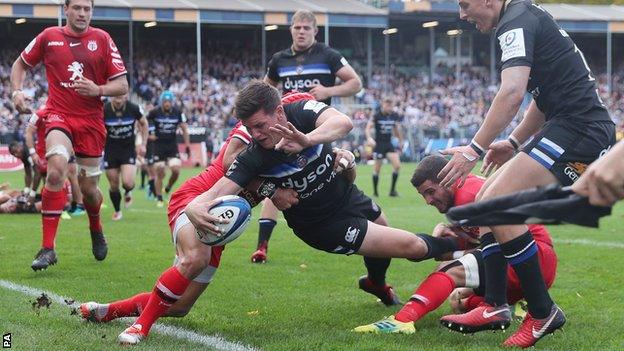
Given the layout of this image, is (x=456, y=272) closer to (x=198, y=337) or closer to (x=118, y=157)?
(x=198, y=337)

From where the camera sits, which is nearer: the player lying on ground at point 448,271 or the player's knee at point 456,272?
Answer: the player lying on ground at point 448,271

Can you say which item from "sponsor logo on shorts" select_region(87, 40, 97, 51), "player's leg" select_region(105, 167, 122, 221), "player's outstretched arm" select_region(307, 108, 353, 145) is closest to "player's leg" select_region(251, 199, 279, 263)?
"sponsor logo on shorts" select_region(87, 40, 97, 51)

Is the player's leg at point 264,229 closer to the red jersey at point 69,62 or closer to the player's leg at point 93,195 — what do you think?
the player's leg at point 93,195

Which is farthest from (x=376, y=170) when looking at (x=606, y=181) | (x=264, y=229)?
(x=606, y=181)

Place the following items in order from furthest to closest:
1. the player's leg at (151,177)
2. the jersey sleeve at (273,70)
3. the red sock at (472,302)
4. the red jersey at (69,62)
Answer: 1. the player's leg at (151,177)
2. the jersey sleeve at (273,70)
3. the red jersey at (69,62)
4. the red sock at (472,302)

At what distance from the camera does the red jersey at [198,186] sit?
236 inches

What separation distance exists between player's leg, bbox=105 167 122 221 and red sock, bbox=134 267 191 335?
30.1 ft

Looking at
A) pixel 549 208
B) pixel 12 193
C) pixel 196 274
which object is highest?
pixel 549 208

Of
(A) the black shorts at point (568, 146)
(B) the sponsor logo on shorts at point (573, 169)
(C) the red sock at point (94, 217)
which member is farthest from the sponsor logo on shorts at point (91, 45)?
(B) the sponsor logo on shorts at point (573, 169)

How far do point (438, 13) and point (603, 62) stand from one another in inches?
549

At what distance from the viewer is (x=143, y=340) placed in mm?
5449

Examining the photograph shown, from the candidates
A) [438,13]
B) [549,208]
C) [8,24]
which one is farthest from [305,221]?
[438,13]

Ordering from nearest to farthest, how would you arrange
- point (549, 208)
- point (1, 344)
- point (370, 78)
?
point (549, 208) < point (1, 344) < point (370, 78)

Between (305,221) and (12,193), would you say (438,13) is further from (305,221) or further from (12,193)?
(305,221)
